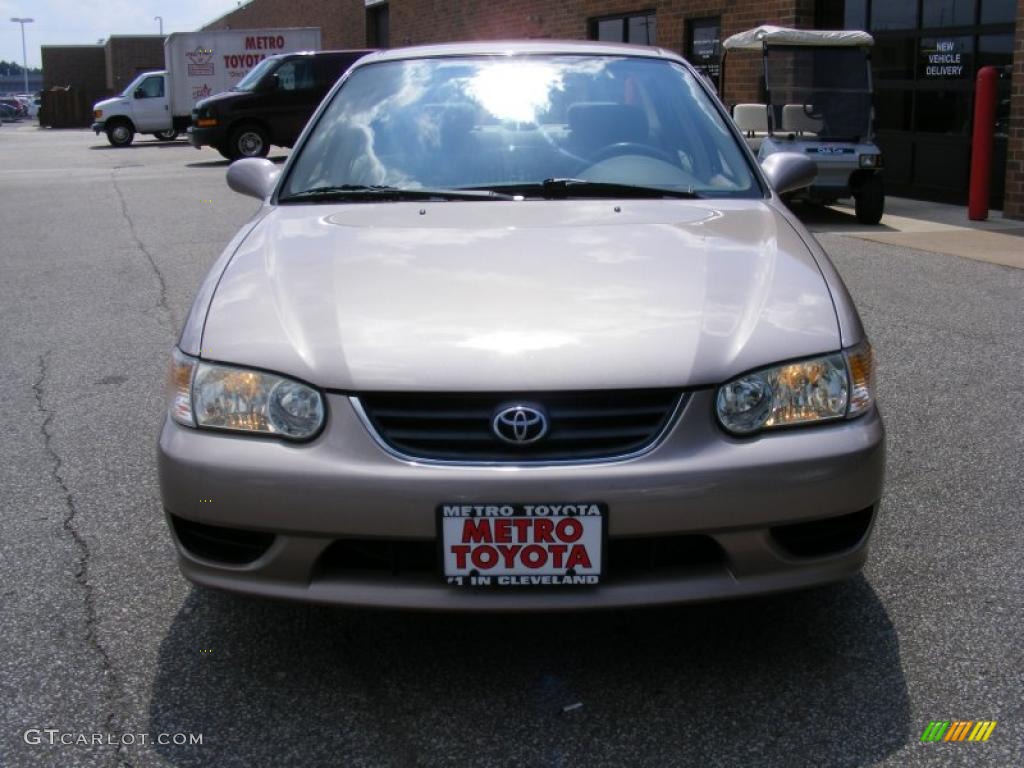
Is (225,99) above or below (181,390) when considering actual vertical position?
above

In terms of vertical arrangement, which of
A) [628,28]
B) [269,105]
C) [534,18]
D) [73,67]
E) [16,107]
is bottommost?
[269,105]

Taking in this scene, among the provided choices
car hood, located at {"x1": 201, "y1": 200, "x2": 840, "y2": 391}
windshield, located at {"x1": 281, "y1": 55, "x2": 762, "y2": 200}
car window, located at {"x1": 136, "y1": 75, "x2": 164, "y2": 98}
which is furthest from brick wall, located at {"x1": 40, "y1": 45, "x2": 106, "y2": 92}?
car hood, located at {"x1": 201, "y1": 200, "x2": 840, "y2": 391}

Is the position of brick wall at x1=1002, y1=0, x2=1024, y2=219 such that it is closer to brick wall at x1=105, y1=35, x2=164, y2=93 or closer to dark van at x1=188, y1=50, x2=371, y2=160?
dark van at x1=188, y1=50, x2=371, y2=160

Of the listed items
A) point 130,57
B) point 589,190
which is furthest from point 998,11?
point 130,57

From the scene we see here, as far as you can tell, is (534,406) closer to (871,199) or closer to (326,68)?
(871,199)

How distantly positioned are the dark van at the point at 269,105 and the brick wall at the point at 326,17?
1237 centimetres

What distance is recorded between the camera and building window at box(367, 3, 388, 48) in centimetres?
3278

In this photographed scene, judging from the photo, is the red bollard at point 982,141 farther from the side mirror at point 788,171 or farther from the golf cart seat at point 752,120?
the side mirror at point 788,171

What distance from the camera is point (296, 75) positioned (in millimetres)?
21781

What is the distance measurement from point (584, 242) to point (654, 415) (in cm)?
76

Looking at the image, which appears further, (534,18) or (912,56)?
(534,18)

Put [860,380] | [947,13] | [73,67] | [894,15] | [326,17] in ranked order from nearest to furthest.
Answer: [860,380] < [947,13] < [894,15] < [326,17] < [73,67]

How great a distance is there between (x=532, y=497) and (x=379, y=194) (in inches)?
60.9

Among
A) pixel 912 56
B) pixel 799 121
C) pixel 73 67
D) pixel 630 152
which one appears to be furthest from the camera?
pixel 73 67
